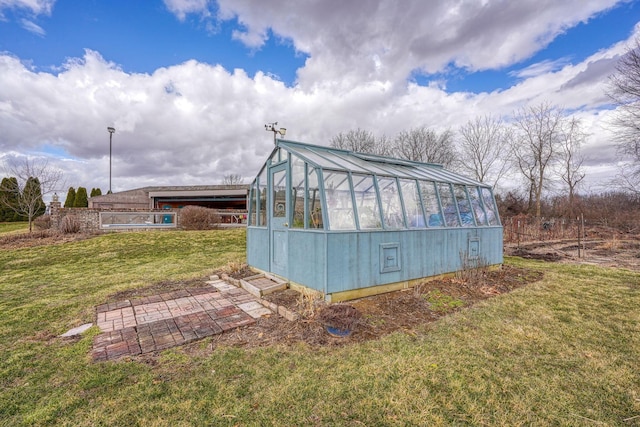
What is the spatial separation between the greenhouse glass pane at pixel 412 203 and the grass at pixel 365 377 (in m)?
1.92

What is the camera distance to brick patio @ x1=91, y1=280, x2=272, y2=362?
3492 millimetres

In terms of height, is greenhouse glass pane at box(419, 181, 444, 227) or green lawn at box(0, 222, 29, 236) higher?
greenhouse glass pane at box(419, 181, 444, 227)

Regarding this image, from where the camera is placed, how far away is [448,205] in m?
6.79

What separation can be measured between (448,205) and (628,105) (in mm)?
14109

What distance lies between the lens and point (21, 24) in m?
7.62

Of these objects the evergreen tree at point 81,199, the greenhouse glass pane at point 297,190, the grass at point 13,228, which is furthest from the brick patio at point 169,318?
the evergreen tree at point 81,199

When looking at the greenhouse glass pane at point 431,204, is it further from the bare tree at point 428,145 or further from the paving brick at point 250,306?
the bare tree at point 428,145

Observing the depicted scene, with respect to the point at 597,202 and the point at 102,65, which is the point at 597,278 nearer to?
the point at 102,65

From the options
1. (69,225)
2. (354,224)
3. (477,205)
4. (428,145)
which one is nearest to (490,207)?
(477,205)

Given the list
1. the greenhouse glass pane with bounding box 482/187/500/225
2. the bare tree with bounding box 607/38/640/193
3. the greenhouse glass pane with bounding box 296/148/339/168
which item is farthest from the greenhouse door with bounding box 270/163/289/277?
the bare tree with bounding box 607/38/640/193

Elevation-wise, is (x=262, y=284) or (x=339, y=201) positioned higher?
(x=339, y=201)

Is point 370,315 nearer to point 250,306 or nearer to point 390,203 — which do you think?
point 250,306

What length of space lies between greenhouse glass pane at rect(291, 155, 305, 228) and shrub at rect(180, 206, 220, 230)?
1191 centimetres

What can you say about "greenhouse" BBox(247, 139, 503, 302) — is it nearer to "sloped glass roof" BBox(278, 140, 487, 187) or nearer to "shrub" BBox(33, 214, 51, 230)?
"sloped glass roof" BBox(278, 140, 487, 187)
